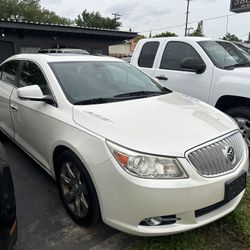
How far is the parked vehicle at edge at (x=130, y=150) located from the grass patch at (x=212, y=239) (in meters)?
0.31

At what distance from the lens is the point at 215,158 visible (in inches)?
102

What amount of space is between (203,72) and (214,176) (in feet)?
9.78

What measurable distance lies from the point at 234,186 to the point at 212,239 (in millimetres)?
558

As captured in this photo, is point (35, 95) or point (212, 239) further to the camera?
point (35, 95)

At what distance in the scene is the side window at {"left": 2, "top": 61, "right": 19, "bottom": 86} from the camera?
467 cm

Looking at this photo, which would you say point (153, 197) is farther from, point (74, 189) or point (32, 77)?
point (32, 77)

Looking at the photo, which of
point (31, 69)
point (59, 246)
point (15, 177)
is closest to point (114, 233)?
point (59, 246)

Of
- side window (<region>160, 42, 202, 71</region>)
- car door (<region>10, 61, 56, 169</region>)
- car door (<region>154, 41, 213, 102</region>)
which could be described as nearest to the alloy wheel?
car door (<region>10, 61, 56, 169</region>)

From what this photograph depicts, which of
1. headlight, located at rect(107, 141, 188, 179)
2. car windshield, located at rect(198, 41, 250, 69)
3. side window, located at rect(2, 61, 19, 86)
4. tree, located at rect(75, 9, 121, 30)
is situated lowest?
headlight, located at rect(107, 141, 188, 179)

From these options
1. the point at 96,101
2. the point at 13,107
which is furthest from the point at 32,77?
the point at 96,101

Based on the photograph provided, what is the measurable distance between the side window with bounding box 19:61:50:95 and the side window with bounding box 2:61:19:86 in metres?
0.29

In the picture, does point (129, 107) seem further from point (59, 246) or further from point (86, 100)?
point (59, 246)

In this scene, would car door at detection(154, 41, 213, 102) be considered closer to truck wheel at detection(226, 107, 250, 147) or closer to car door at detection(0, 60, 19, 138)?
truck wheel at detection(226, 107, 250, 147)

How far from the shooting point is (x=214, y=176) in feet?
8.25
